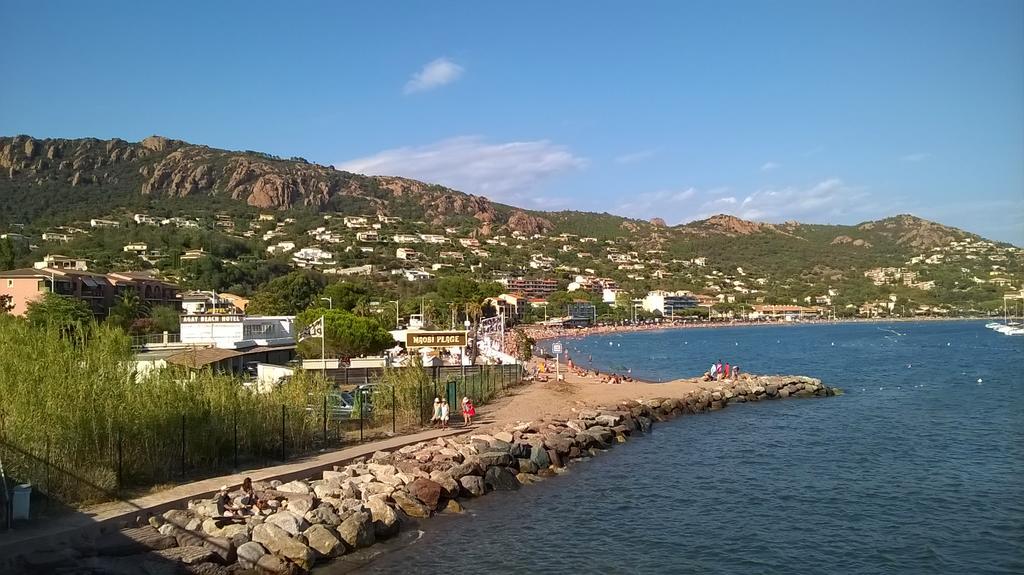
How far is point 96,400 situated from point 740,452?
1932 centimetres

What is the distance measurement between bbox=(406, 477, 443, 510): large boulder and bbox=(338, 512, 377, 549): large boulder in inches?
90.5

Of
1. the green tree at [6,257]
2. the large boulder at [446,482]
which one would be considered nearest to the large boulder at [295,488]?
the large boulder at [446,482]

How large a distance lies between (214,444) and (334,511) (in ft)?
12.9

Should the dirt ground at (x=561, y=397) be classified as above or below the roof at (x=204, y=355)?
below

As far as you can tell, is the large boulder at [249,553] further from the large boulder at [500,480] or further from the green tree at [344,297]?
the green tree at [344,297]

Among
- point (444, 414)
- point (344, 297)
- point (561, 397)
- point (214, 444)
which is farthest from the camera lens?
point (344, 297)

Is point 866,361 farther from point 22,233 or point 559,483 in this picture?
point 22,233

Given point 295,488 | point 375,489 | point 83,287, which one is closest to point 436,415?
point 375,489

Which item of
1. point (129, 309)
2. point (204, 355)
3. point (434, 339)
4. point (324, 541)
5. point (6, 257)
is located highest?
point (6, 257)

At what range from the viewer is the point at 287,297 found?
274 feet

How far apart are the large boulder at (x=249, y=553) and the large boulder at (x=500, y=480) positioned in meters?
7.55

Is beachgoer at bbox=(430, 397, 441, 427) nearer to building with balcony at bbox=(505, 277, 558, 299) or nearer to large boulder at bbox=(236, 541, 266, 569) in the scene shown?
large boulder at bbox=(236, 541, 266, 569)

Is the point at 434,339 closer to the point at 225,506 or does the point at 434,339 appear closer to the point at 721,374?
the point at 721,374

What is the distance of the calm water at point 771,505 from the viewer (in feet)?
48.8
